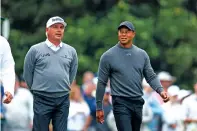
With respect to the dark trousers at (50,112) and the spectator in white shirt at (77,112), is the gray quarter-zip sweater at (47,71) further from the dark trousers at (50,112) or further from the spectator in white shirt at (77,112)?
the spectator in white shirt at (77,112)

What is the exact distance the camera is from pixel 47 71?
59.7 ft

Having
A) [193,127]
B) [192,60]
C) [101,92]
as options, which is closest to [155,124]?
[193,127]

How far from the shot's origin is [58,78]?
18234 mm

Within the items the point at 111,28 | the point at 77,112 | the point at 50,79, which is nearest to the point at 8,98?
the point at 50,79

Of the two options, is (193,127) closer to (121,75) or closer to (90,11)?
(121,75)

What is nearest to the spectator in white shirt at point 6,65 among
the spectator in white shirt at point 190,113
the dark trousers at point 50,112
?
the dark trousers at point 50,112

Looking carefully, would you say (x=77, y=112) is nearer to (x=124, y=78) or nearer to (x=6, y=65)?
(x=124, y=78)

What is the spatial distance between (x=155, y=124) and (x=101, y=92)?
7895mm

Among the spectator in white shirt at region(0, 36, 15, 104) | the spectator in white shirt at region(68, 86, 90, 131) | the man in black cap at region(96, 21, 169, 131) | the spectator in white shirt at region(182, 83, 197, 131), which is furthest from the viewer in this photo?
the spectator in white shirt at region(68, 86, 90, 131)

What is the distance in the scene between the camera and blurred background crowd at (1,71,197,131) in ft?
78.6

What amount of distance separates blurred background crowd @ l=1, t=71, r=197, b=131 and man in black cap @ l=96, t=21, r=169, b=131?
4.73 m

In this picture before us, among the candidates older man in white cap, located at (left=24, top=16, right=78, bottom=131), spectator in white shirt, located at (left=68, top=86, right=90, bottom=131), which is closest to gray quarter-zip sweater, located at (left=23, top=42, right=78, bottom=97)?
older man in white cap, located at (left=24, top=16, right=78, bottom=131)

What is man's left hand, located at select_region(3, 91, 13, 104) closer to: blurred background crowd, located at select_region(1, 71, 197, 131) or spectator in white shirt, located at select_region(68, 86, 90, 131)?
blurred background crowd, located at select_region(1, 71, 197, 131)

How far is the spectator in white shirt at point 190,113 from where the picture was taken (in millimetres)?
23891
